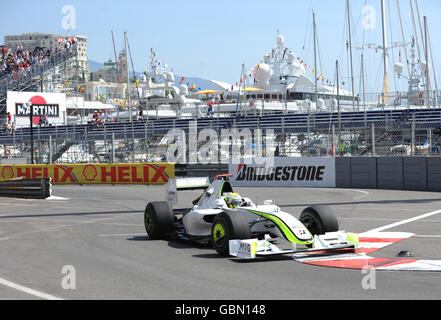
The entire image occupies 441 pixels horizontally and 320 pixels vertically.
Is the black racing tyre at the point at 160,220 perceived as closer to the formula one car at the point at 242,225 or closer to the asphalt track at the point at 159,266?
the formula one car at the point at 242,225

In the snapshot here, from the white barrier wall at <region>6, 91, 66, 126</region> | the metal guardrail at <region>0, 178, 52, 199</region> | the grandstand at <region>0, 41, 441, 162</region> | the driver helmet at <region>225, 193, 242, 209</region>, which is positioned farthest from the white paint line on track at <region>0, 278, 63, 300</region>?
the white barrier wall at <region>6, 91, 66, 126</region>

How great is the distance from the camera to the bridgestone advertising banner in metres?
25.2

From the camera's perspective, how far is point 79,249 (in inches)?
437

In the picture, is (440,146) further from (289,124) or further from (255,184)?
(289,124)

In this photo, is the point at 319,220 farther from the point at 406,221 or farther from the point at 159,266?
the point at 406,221

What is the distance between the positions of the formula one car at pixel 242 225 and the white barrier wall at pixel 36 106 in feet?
139

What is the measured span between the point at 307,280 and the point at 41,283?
10.8 ft

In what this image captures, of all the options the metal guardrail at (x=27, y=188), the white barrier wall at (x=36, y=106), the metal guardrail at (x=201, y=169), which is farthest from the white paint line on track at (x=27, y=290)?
the white barrier wall at (x=36, y=106)

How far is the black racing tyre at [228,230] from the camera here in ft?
31.6

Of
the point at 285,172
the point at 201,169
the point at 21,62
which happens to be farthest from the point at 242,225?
the point at 21,62

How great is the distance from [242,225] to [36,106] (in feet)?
158
